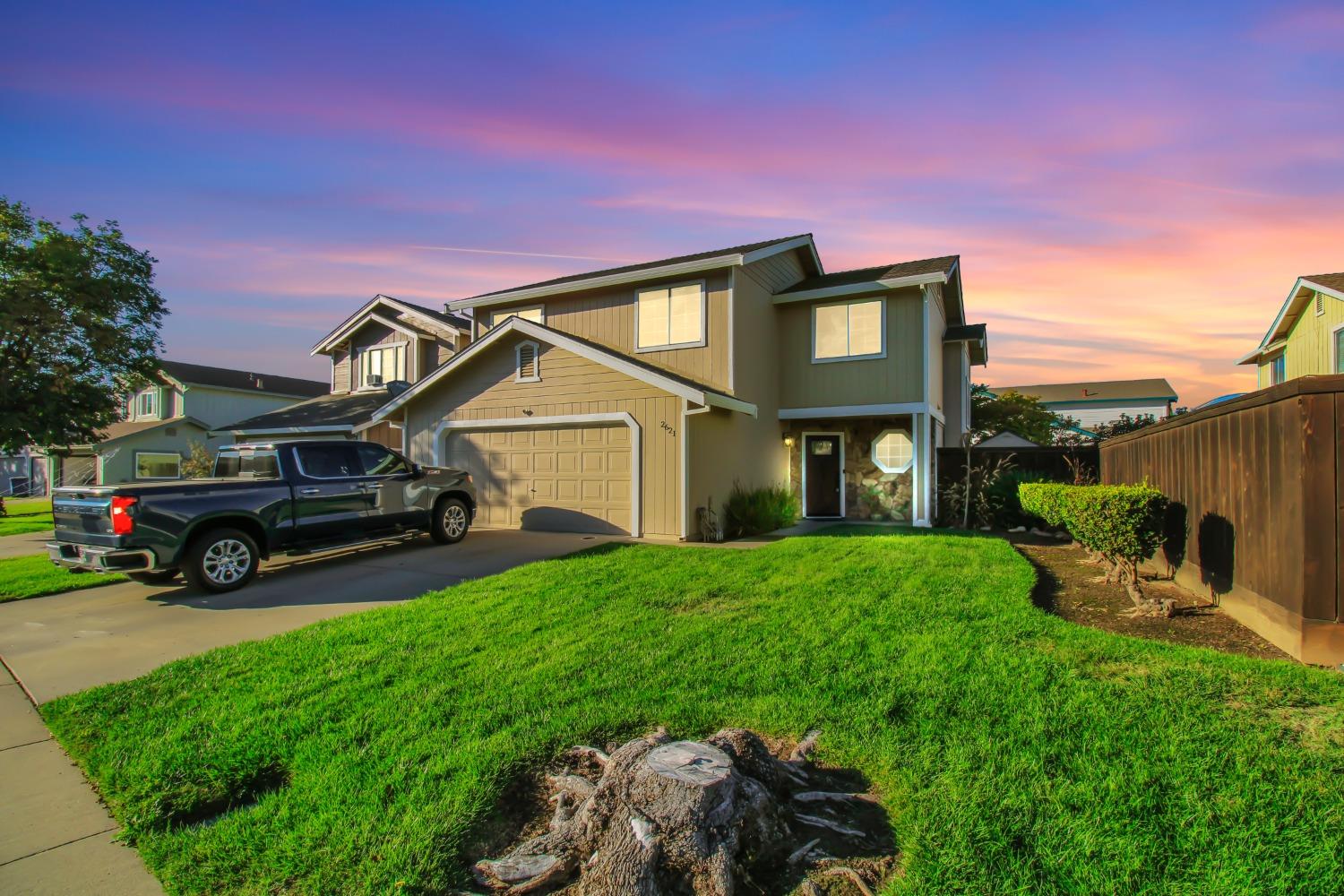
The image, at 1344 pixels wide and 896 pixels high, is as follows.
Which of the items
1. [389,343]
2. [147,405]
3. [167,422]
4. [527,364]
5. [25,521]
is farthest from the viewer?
[147,405]

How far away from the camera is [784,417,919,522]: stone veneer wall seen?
14.5m

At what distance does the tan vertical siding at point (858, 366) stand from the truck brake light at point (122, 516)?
37.7 feet

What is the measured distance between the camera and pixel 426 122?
851cm

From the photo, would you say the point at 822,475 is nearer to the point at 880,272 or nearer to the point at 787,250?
the point at 880,272

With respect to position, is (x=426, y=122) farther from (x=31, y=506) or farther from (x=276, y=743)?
(x=31, y=506)

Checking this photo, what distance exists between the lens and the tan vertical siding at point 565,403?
11.0 meters

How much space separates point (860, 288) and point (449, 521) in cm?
943

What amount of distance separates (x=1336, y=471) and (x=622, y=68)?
8.01 metres

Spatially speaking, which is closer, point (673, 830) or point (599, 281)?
point (673, 830)

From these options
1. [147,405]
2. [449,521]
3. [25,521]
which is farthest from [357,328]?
[147,405]

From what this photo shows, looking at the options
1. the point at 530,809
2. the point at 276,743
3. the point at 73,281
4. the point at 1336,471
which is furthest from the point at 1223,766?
the point at 73,281

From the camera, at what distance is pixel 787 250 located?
14.3 m

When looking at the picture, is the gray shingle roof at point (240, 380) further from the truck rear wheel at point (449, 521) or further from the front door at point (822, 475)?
the front door at point (822, 475)

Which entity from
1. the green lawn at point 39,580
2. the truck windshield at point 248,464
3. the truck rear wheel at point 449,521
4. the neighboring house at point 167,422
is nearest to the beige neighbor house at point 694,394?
the truck rear wheel at point 449,521
